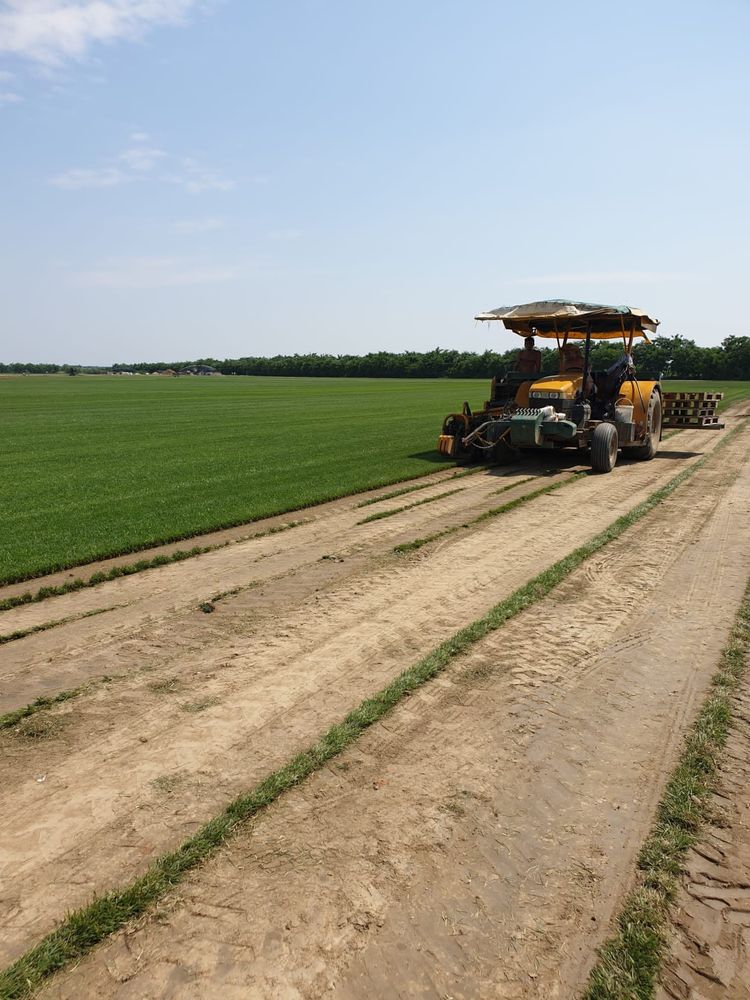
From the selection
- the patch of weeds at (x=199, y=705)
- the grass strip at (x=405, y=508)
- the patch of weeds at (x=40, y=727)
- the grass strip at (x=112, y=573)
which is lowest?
the patch of weeds at (x=40, y=727)

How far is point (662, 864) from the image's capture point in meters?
3.26

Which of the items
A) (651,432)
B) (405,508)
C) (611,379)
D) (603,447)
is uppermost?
(611,379)

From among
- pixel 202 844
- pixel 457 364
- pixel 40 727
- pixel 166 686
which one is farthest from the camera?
pixel 457 364

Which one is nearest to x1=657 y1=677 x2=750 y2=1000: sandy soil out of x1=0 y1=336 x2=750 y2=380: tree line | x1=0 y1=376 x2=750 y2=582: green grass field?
x1=0 y1=376 x2=750 y2=582: green grass field

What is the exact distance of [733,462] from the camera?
16.3 m

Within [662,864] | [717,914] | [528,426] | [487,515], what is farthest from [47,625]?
[528,426]

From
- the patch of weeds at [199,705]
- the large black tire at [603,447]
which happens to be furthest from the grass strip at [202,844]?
the large black tire at [603,447]

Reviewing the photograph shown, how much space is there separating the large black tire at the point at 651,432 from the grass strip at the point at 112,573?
10.9m

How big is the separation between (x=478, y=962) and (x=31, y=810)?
100 inches

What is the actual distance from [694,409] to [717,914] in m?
17.4

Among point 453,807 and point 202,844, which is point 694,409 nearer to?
point 453,807

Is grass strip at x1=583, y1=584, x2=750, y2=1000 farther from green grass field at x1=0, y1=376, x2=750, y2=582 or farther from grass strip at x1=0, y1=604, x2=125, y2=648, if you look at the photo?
green grass field at x1=0, y1=376, x2=750, y2=582

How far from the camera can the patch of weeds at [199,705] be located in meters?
4.74

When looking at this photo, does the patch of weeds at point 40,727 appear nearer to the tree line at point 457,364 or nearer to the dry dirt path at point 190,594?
the dry dirt path at point 190,594
